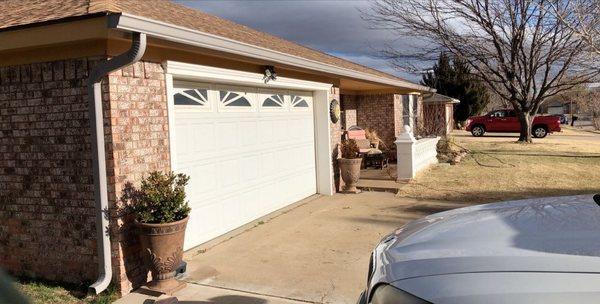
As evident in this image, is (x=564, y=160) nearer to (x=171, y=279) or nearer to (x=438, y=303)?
(x=171, y=279)

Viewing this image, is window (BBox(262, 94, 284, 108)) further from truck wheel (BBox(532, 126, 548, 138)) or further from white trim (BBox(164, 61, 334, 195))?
truck wheel (BBox(532, 126, 548, 138))

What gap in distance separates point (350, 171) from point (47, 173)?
631cm

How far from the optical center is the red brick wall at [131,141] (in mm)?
5078

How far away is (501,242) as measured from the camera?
2324 mm

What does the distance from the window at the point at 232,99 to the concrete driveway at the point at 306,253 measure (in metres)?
1.89

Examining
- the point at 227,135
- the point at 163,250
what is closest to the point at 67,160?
the point at 163,250

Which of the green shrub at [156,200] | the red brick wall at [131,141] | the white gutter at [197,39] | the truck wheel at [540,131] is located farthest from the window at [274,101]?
the truck wheel at [540,131]

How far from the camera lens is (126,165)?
17.2 ft

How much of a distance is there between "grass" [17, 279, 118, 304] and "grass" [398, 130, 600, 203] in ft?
21.9

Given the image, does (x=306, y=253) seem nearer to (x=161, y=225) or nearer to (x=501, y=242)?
(x=161, y=225)

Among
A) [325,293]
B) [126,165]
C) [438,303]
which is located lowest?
[325,293]

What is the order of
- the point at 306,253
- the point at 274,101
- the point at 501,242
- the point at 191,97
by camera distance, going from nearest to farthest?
the point at 501,242 < the point at 306,253 < the point at 191,97 < the point at 274,101

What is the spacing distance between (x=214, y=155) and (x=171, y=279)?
229 centimetres

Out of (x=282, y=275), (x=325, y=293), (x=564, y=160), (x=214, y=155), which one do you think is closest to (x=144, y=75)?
(x=214, y=155)
